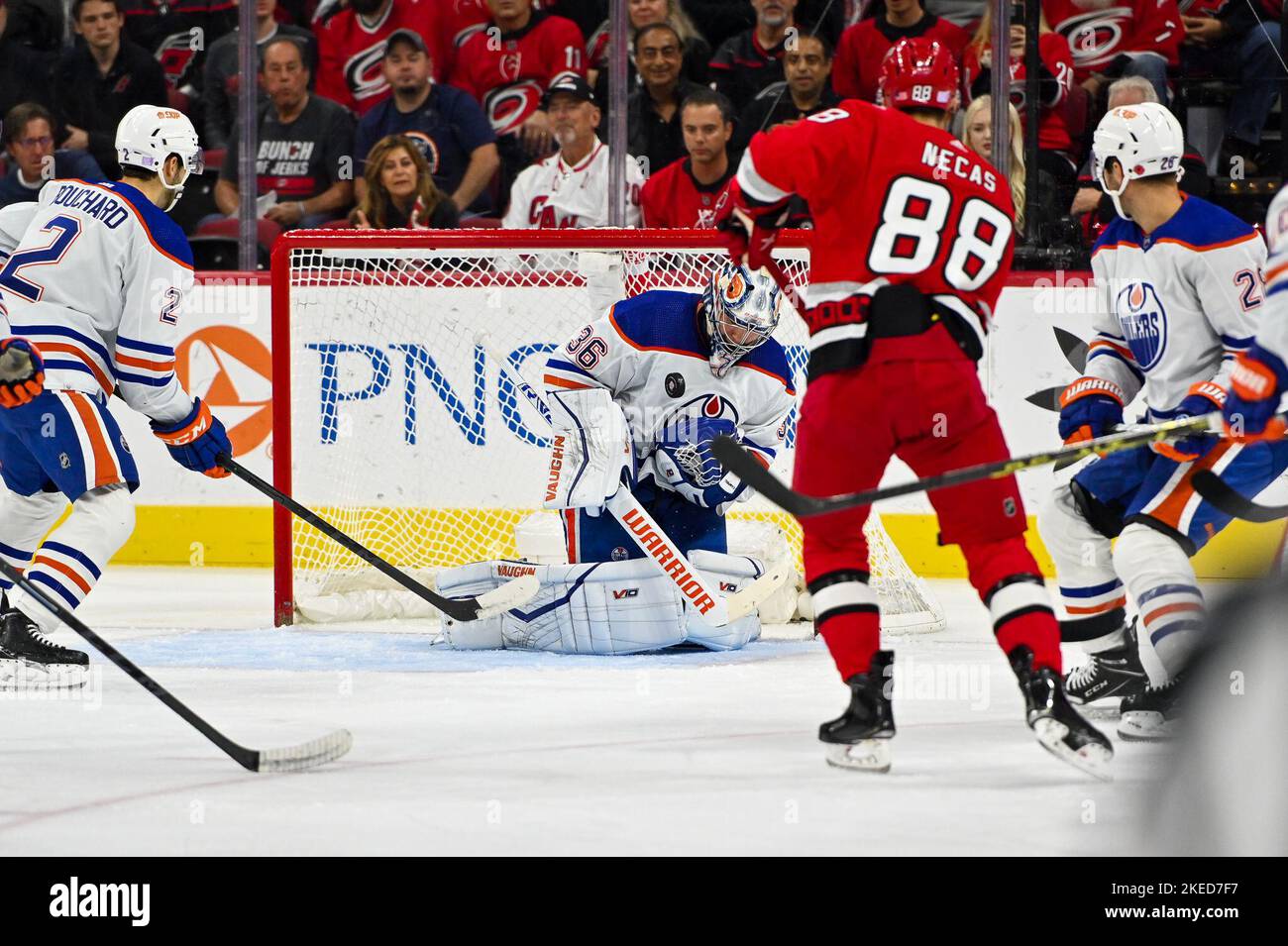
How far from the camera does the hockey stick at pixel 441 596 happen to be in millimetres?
4121

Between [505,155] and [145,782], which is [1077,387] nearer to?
[145,782]

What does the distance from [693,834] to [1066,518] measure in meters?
1.24

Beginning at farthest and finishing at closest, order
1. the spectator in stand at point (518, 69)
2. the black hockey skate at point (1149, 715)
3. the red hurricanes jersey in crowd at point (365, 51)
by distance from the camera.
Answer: the red hurricanes jersey in crowd at point (365, 51) < the spectator in stand at point (518, 69) < the black hockey skate at point (1149, 715)

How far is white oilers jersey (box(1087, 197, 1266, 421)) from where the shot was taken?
310 cm

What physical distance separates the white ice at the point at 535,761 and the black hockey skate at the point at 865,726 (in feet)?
0.12

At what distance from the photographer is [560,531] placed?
15.7 feet

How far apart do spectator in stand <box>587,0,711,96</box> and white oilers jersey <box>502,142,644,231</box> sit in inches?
9.7

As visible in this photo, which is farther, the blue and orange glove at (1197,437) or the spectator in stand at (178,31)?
the spectator in stand at (178,31)

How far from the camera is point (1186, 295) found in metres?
3.15

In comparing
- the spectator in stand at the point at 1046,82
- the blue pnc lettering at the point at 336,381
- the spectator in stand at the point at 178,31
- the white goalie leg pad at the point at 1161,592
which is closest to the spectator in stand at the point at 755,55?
the spectator in stand at the point at 1046,82

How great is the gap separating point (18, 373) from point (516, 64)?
A: 3065mm

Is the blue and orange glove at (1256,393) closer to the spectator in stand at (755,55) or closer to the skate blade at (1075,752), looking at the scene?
the skate blade at (1075,752)

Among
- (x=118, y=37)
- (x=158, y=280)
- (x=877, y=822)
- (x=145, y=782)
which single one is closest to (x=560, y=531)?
(x=158, y=280)

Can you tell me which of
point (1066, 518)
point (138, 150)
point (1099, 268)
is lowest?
point (1066, 518)
